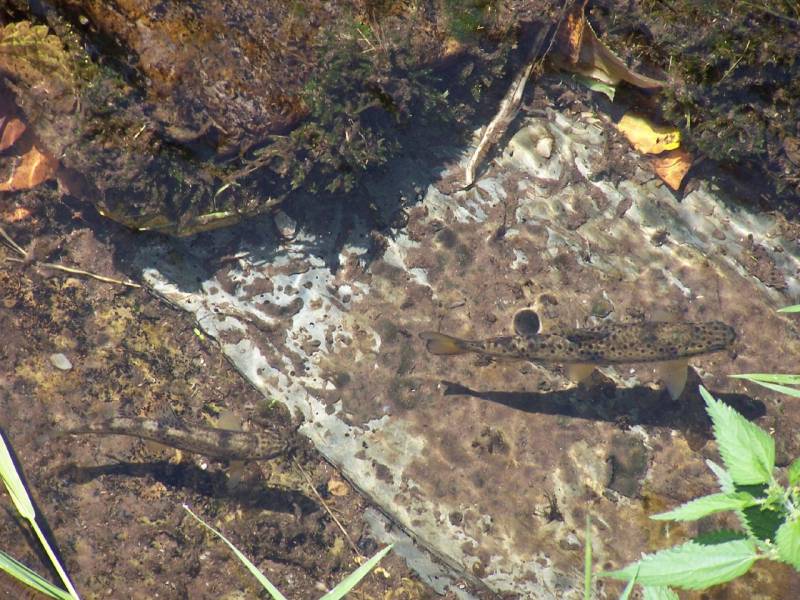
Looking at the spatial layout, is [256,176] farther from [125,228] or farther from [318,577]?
[318,577]

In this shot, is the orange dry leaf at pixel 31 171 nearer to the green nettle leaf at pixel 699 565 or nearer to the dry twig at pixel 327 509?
the dry twig at pixel 327 509

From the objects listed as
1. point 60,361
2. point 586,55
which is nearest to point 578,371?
point 586,55

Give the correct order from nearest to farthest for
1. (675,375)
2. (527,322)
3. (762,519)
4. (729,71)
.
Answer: (762,519) → (729,71) → (675,375) → (527,322)

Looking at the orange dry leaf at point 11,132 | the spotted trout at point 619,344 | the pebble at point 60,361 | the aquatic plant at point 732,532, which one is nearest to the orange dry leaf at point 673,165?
the spotted trout at point 619,344

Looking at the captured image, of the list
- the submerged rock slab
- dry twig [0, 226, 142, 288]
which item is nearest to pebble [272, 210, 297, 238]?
the submerged rock slab

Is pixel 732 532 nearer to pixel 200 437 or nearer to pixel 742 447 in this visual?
pixel 742 447

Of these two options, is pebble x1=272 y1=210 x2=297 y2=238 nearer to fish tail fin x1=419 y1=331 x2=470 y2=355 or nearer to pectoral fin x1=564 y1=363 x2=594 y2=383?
fish tail fin x1=419 y1=331 x2=470 y2=355

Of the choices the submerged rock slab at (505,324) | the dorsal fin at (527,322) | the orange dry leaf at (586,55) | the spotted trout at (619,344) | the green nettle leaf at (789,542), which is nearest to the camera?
the green nettle leaf at (789,542)
